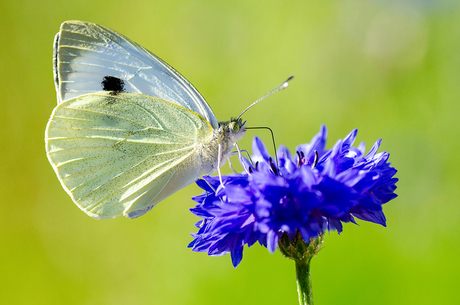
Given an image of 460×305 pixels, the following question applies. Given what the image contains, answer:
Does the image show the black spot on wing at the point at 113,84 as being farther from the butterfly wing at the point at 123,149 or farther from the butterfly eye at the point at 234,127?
the butterfly eye at the point at 234,127

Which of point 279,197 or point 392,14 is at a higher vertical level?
point 392,14

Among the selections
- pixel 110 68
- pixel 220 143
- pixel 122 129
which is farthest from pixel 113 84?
pixel 220 143

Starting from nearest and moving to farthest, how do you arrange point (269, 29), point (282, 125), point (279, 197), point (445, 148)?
point (279, 197), point (445, 148), point (282, 125), point (269, 29)

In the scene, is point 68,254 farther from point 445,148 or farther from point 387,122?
point 445,148

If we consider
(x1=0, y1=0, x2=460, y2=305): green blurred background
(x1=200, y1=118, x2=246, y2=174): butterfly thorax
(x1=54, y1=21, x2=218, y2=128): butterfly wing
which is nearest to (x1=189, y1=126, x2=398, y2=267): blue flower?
(x1=200, y1=118, x2=246, y2=174): butterfly thorax

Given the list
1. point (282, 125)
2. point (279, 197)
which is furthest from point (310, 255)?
point (282, 125)

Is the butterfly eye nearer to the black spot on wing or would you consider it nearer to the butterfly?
the butterfly

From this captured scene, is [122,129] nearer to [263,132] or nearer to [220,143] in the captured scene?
[220,143]

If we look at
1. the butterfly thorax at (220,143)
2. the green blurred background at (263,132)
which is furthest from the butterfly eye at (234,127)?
the green blurred background at (263,132)
